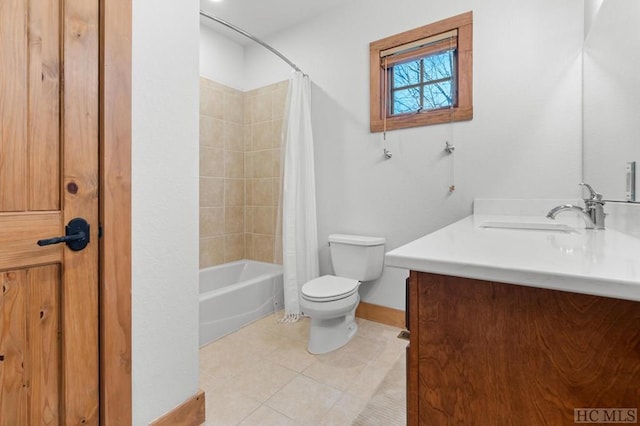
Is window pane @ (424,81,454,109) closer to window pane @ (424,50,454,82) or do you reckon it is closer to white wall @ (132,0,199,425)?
window pane @ (424,50,454,82)

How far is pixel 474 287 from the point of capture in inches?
27.8

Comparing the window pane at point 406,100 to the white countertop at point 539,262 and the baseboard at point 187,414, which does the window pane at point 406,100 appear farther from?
the baseboard at point 187,414

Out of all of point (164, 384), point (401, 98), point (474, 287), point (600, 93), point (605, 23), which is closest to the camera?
point (474, 287)

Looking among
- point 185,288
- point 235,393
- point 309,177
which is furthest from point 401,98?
point 235,393

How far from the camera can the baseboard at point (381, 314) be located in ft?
A: 7.59

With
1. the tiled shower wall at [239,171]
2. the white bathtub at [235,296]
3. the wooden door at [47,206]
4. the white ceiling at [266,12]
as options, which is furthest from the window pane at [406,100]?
the wooden door at [47,206]

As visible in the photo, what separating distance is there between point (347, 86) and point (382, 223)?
1.19 meters

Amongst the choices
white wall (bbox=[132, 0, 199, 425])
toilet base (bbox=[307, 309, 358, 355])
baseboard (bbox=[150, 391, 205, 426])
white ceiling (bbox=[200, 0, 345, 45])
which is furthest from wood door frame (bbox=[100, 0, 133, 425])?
white ceiling (bbox=[200, 0, 345, 45])

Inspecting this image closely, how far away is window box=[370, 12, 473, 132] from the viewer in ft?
6.63

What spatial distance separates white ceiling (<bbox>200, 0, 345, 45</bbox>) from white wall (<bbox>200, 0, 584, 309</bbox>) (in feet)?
0.32

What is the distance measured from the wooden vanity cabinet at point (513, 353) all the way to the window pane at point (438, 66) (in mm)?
1939

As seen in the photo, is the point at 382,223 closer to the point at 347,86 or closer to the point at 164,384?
the point at 347,86

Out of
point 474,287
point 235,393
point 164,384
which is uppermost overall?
point 474,287

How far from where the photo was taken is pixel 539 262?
2.11 feet
